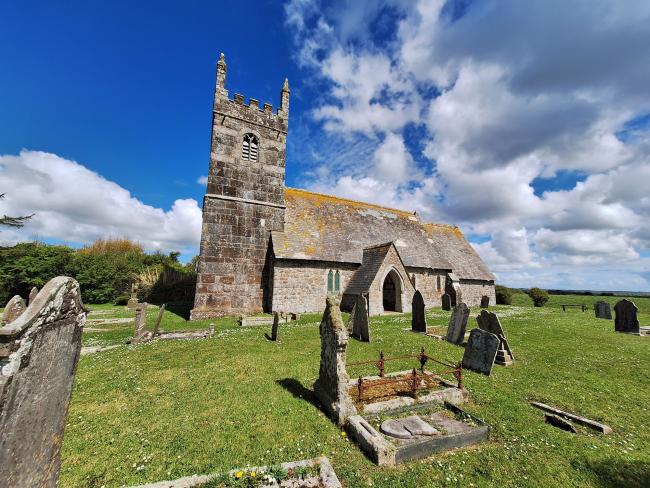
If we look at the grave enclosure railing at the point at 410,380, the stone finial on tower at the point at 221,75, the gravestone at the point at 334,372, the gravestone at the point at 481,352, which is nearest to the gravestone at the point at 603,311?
the gravestone at the point at 481,352

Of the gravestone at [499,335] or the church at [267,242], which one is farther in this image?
the church at [267,242]

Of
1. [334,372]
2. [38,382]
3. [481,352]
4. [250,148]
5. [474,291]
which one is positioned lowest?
[481,352]

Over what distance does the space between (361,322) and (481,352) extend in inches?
196

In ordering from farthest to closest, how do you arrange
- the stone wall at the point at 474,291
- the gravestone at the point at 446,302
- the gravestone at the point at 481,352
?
the stone wall at the point at 474,291
the gravestone at the point at 446,302
the gravestone at the point at 481,352

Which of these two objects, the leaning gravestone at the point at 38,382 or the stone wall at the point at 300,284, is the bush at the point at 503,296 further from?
the leaning gravestone at the point at 38,382

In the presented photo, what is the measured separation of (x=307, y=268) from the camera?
65.9ft

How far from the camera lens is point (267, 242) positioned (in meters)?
20.0

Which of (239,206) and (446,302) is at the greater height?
(239,206)

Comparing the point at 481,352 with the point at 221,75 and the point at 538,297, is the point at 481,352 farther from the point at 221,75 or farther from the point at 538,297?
the point at 538,297

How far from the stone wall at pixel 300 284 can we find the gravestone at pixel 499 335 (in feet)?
37.3

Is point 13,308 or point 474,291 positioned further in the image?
point 474,291

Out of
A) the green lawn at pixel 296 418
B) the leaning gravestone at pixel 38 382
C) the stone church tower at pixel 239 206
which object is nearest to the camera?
the leaning gravestone at pixel 38 382

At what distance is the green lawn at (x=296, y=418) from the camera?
170 inches

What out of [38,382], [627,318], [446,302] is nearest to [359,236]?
[446,302]
